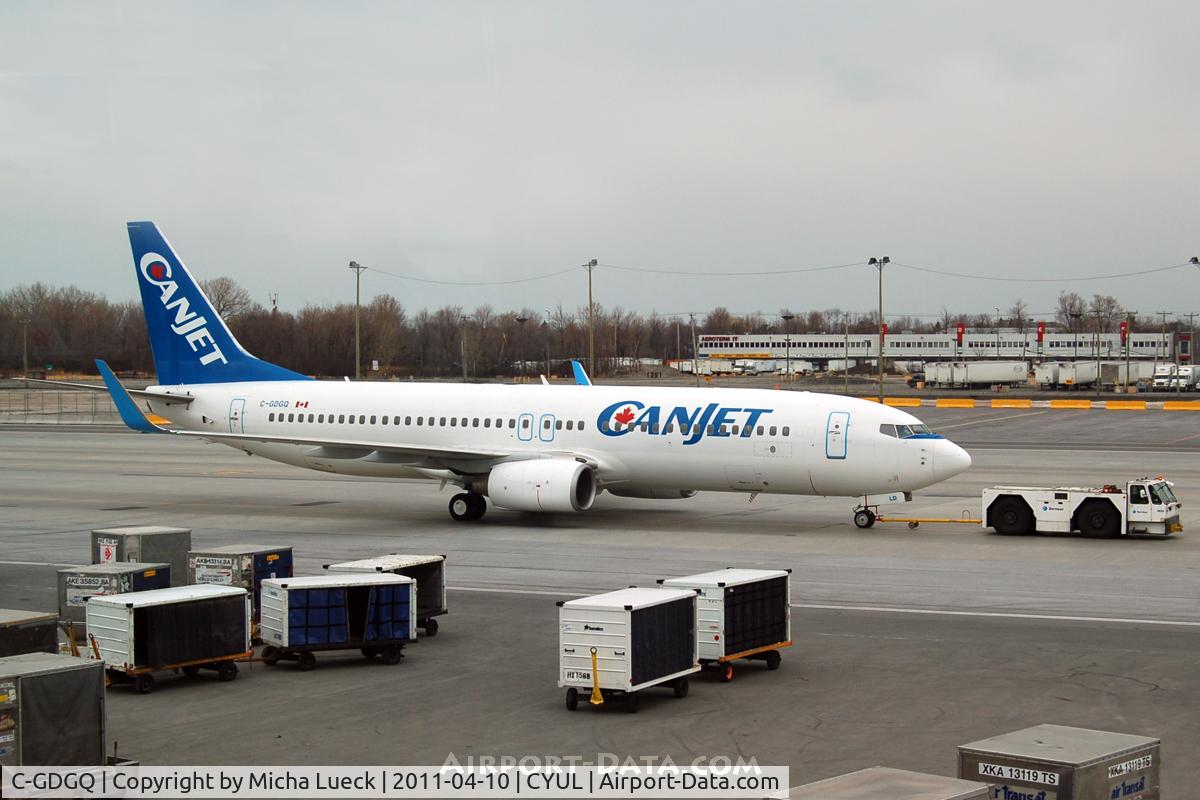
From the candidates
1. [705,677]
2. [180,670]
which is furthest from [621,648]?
[180,670]

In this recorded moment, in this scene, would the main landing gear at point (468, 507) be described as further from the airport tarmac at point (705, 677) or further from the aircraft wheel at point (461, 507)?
the airport tarmac at point (705, 677)

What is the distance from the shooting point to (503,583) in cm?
2772

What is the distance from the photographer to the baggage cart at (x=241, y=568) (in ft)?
74.8

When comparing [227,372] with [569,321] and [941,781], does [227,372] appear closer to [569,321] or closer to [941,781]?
[941,781]

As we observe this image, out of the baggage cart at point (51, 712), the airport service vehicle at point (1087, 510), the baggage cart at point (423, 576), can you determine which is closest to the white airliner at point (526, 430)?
the airport service vehicle at point (1087, 510)

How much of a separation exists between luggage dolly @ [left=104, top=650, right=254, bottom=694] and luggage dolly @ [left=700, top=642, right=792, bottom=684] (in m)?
6.98

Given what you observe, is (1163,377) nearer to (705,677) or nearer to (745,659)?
(745,659)

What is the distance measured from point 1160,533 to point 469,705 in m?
23.3

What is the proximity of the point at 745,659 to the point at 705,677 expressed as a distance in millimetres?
893

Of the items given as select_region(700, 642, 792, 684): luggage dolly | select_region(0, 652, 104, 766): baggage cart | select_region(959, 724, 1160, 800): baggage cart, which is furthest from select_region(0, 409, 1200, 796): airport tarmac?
select_region(959, 724, 1160, 800): baggage cart

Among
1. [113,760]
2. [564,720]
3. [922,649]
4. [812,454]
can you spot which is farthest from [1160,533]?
[113,760]

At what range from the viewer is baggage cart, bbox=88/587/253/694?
60.6 feet

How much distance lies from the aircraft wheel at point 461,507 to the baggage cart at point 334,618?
58.0 ft

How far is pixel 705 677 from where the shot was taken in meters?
19.5
